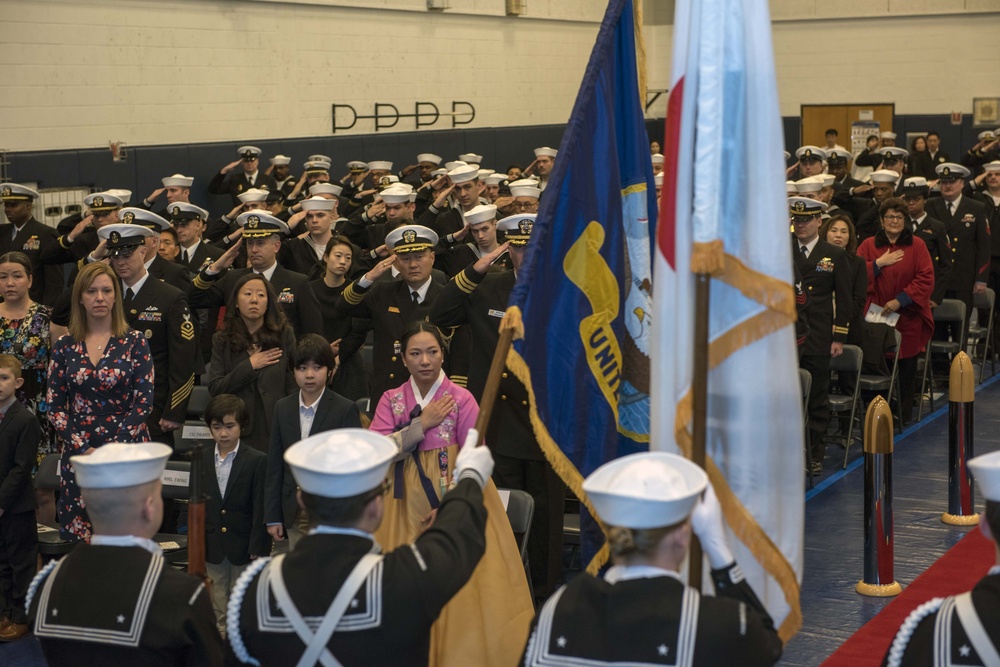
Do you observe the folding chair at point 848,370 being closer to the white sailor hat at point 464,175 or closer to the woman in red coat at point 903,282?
the woman in red coat at point 903,282

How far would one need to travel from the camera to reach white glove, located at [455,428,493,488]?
11.6 ft

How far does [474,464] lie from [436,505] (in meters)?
1.65

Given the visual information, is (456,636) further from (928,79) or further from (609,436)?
(928,79)

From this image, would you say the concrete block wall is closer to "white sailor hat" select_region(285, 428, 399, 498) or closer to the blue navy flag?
the blue navy flag

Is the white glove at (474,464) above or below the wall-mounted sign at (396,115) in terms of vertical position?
below

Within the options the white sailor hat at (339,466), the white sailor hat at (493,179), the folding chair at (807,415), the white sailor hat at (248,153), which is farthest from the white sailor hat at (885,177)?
the white sailor hat at (339,466)

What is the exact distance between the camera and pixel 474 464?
11.6 ft

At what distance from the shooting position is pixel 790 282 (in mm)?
3646

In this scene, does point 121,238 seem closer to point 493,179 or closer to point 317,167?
point 493,179

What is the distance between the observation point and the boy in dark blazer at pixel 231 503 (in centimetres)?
584

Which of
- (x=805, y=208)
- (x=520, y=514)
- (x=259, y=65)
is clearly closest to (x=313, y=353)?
(x=520, y=514)

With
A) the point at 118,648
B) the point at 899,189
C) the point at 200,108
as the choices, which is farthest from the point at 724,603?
the point at 200,108

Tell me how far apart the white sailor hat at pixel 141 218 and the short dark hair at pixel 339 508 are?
5.53m

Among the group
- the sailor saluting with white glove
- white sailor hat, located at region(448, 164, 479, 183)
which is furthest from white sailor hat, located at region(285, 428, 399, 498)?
white sailor hat, located at region(448, 164, 479, 183)
